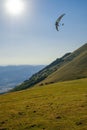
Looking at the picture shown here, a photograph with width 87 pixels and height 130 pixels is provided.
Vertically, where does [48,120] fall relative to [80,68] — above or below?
below

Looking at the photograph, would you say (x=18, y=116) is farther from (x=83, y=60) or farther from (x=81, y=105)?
(x=83, y=60)

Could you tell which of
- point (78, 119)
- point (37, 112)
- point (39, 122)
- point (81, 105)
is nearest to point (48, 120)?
point (39, 122)

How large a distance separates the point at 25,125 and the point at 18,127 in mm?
927

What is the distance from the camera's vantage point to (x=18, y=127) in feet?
94.5

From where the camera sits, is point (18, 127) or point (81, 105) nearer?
point (18, 127)

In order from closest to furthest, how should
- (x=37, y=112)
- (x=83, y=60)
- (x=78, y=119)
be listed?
(x=78, y=119) → (x=37, y=112) → (x=83, y=60)

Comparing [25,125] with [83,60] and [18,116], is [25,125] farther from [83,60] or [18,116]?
[83,60]

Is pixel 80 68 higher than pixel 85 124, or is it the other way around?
pixel 80 68

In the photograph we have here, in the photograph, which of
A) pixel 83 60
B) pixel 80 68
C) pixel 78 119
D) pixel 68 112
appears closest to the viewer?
pixel 78 119

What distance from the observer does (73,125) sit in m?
27.2

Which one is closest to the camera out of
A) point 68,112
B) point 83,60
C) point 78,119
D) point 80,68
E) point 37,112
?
point 78,119

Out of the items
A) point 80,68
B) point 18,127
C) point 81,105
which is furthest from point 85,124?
point 80,68

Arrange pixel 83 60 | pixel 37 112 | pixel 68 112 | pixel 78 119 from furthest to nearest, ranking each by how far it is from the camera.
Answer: pixel 83 60 → pixel 37 112 → pixel 68 112 → pixel 78 119

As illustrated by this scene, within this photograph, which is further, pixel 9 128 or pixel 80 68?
pixel 80 68
